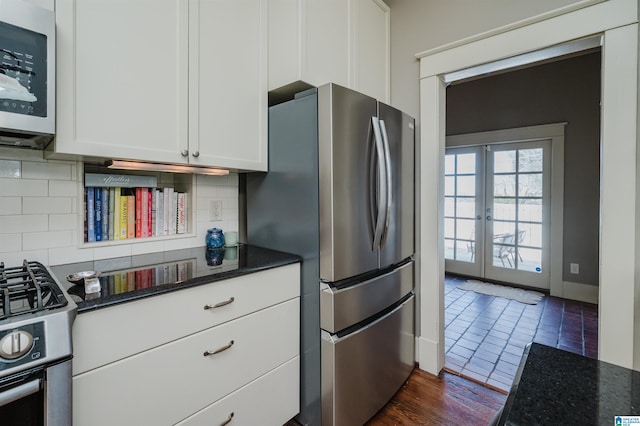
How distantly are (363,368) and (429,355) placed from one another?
31.7 inches

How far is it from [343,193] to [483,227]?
375 centimetres

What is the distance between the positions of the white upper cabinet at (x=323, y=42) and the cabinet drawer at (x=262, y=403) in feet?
5.02

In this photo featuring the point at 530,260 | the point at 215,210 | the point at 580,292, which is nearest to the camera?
the point at 215,210

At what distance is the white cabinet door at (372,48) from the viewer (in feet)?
6.34

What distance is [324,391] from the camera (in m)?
1.44

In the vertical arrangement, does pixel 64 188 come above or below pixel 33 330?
above

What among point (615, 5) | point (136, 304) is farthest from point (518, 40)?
point (136, 304)

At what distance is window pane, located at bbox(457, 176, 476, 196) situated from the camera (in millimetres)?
4488

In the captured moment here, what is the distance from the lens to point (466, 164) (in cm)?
456

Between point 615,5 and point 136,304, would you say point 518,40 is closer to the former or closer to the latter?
point 615,5

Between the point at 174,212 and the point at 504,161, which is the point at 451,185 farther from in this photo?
the point at 174,212

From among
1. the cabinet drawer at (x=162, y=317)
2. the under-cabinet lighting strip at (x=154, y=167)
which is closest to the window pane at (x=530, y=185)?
the cabinet drawer at (x=162, y=317)

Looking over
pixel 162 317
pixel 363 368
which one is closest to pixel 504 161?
pixel 363 368

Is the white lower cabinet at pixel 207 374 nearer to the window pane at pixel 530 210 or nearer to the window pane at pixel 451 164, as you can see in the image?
the window pane at pixel 530 210
